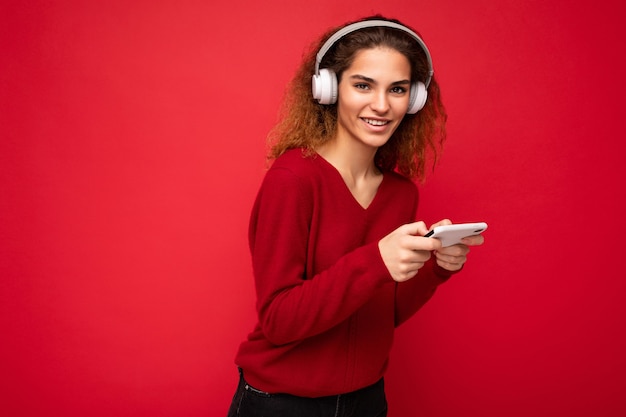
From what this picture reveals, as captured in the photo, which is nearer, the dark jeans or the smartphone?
the smartphone

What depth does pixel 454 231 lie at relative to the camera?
1.10m

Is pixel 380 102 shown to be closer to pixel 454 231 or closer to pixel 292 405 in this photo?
pixel 454 231

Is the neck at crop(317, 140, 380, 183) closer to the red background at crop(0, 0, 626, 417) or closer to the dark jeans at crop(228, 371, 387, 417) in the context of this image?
the dark jeans at crop(228, 371, 387, 417)

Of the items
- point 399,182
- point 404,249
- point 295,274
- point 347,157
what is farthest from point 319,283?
point 399,182

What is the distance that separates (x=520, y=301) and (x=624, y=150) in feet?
2.47

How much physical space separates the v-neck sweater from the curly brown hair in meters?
0.14

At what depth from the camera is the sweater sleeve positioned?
109cm

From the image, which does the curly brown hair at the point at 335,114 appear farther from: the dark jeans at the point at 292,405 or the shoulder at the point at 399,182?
the dark jeans at the point at 292,405

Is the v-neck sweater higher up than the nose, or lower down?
lower down

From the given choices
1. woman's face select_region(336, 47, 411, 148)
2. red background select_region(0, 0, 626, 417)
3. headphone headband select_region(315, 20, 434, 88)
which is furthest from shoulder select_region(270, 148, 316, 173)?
red background select_region(0, 0, 626, 417)

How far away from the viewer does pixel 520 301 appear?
231 centimetres

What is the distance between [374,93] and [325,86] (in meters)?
0.13

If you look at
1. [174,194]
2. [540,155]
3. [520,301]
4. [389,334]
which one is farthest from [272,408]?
[540,155]

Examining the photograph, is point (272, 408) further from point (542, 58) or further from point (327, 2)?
point (542, 58)
